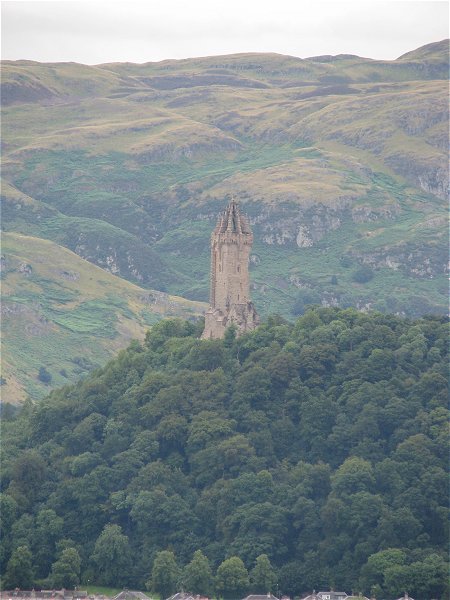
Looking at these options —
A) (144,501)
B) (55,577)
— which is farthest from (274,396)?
(55,577)

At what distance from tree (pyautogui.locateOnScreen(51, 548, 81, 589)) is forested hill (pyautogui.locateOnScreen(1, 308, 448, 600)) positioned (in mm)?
453

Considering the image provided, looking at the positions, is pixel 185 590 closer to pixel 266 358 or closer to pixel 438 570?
pixel 438 570

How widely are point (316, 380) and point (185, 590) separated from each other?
2059 cm

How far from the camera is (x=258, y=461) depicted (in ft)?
381

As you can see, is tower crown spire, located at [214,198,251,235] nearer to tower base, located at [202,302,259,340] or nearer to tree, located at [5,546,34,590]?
tower base, located at [202,302,259,340]

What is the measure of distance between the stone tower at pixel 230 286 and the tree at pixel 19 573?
81.7 feet

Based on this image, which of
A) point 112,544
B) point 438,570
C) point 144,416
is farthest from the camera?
point 144,416

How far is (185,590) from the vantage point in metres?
106

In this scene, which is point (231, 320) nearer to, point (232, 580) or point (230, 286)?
point (230, 286)

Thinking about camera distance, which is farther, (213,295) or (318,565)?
(213,295)

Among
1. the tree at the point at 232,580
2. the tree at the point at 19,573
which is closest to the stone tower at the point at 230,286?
the tree at the point at 19,573

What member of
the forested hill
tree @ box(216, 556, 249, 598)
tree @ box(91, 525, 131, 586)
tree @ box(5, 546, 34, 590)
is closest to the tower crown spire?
the forested hill

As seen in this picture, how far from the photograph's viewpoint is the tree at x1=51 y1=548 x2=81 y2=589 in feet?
356

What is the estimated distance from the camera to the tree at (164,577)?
4202 inches
